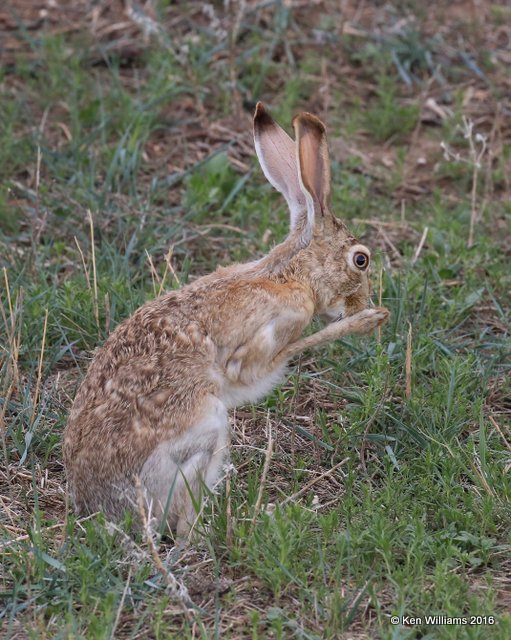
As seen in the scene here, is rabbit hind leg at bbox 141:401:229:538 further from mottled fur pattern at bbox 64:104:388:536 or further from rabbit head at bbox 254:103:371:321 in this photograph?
rabbit head at bbox 254:103:371:321

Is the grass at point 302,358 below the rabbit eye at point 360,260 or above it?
below

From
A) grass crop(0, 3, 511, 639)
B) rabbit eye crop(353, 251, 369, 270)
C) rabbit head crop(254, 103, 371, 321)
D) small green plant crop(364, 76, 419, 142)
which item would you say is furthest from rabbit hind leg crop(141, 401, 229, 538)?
small green plant crop(364, 76, 419, 142)

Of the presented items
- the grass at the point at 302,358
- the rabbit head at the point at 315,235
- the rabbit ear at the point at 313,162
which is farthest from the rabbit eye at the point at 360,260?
the grass at the point at 302,358

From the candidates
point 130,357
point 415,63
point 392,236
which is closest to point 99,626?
point 130,357

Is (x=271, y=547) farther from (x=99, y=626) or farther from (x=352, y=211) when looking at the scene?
(x=352, y=211)

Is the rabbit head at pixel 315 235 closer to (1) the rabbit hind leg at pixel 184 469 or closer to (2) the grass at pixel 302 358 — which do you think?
(2) the grass at pixel 302 358

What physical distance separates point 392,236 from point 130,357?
3.06 meters

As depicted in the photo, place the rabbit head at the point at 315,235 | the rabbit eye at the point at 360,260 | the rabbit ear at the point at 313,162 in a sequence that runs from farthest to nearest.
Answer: the rabbit eye at the point at 360,260 → the rabbit head at the point at 315,235 → the rabbit ear at the point at 313,162

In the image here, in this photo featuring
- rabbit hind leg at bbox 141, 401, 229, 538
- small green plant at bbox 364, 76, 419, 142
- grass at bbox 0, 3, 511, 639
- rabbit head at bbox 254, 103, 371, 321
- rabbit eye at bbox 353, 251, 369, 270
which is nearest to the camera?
grass at bbox 0, 3, 511, 639

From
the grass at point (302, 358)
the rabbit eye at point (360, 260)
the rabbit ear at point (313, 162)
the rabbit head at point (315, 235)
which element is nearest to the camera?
the grass at point (302, 358)

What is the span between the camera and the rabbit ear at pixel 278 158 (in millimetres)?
5734

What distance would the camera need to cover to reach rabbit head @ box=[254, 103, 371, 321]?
18.1 ft

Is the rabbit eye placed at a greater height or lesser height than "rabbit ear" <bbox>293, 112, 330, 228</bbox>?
lesser

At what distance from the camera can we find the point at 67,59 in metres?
9.04
